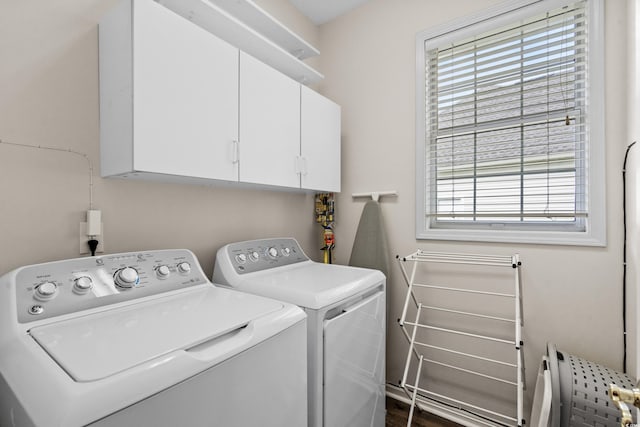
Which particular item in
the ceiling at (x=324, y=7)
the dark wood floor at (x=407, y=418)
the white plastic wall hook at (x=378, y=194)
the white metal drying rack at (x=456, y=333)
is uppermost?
the ceiling at (x=324, y=7)

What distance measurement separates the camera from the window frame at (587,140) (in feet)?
4.77

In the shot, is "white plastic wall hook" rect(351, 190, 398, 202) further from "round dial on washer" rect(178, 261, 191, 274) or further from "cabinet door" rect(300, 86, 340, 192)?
"round dial on washer" rect(178, 261, 191, 274)

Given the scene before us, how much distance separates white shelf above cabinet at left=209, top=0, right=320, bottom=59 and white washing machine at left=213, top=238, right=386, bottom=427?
126 centimetres

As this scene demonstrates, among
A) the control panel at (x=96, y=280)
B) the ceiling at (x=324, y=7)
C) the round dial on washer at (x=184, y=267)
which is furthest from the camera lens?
the ceiling at (x=324, y=7)

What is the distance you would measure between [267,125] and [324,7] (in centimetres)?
134

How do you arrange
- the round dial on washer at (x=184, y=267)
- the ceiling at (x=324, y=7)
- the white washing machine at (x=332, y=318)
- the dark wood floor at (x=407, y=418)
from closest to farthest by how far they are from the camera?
the white washing machine at (x=332, y=318) → the round dial on washer at (x=184, y=267) → the dark wood floor at (x=407, y=418) → the ceiling at (x=324, y=7)

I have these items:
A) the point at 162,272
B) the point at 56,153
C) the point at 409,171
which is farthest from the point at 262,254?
the point at 409,171

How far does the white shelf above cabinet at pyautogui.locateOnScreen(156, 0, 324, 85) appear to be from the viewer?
1348 millimetres

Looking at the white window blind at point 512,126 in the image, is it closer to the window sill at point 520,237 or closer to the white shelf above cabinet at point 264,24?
the window sill at point 520,237

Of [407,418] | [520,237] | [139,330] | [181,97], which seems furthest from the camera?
[407,418]

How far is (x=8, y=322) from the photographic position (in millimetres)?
824

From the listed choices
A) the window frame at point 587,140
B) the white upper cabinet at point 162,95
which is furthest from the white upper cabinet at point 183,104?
the window frame at point 587,140

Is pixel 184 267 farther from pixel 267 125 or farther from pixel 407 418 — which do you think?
pixel 407 418

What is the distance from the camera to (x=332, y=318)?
1271mm
